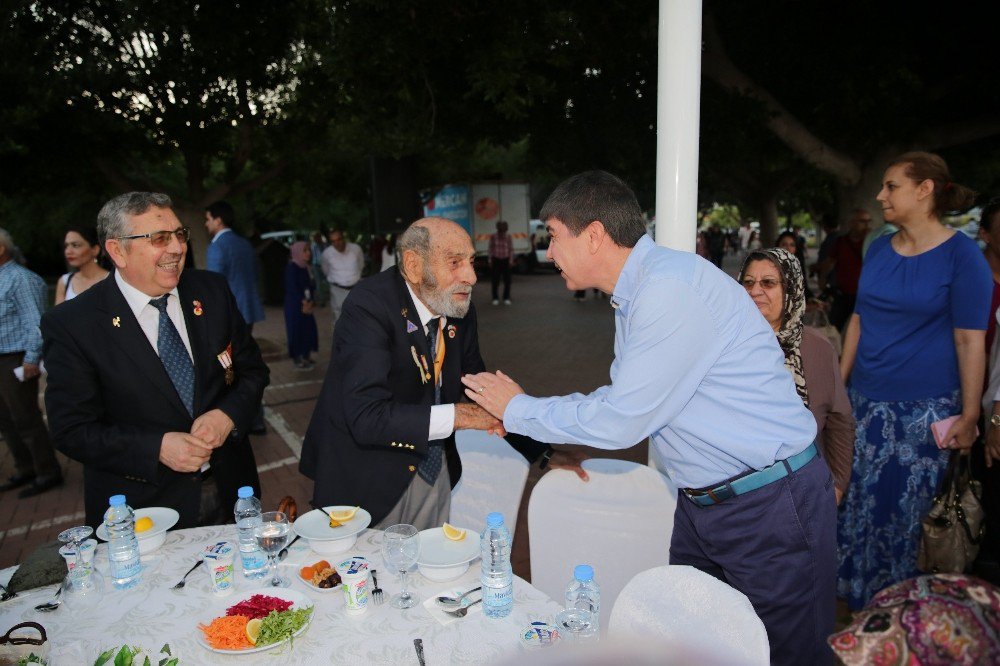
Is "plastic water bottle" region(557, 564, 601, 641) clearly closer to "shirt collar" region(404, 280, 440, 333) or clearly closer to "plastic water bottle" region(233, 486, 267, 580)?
"plastic water bottle" region(233, 486, 267, 580)

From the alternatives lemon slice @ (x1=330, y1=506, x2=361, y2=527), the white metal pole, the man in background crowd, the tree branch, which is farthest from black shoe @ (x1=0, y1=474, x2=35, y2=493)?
the tree branch

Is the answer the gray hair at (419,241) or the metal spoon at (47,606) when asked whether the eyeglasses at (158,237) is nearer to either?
the gray hair at (419,241)

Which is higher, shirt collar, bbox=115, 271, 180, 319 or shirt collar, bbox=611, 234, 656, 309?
shirt collar, bbox=611, 234, 656, 309

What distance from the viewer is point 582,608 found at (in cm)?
183

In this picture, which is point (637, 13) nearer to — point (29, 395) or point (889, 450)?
point (889, 450)

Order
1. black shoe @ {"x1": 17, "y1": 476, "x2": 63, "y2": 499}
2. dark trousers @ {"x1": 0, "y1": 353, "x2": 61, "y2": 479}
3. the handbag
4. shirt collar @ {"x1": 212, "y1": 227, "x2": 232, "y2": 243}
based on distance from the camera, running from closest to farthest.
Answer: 1. the handbag
2. dark trousers @ {"x1": 0, "y1": 353, "x2": 61, "y2": 479}
3. black shoe @ {"x1": 17, "y1": 476, "x2": 63, "y2": 499}
4. shirt collar @ {"x1": 212, "y1": 227, "x2": 232, "y2": 243}

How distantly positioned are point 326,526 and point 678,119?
2.26 m

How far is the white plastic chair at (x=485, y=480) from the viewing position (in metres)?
3.06

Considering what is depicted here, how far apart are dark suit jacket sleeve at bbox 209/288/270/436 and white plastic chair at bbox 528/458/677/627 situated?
1339 mm

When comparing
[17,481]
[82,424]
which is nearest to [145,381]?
[82,424]

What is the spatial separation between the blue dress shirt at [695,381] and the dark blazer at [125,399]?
168 centimetres

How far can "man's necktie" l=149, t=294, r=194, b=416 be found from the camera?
2.77 metres

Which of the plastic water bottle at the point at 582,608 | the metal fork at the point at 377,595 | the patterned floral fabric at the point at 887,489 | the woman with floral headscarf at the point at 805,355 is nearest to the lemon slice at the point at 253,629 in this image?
the metal fork at the point at 377,595

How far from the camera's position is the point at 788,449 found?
2023 millimetres
